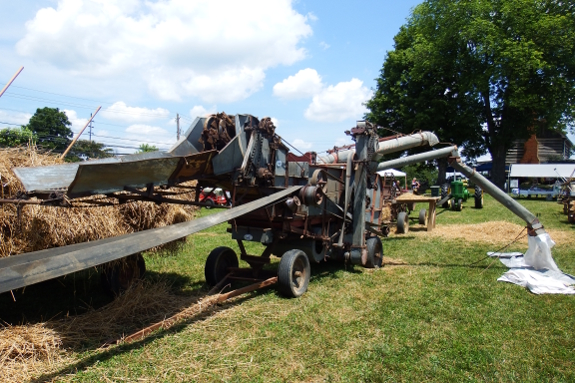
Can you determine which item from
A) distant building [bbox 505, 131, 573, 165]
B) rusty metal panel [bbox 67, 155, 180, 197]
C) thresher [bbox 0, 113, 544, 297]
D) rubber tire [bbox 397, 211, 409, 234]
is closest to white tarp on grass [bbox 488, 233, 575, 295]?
thresher [bbox 0, 113, 544, 297]

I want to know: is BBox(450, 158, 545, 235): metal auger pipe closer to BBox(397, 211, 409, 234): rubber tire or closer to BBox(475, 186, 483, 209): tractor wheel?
BBox(397, 211, 409, 234): rubber tire

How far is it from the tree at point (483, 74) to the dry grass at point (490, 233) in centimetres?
1676

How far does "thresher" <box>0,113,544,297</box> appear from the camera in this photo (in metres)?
4.18

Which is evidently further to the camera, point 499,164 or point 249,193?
point 499,164

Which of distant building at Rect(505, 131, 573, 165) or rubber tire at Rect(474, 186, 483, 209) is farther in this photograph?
distant building at Rect(505, 131, 573, 165)

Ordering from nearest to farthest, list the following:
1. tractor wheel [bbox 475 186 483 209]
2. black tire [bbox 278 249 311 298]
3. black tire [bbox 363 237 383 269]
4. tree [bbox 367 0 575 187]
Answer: black tire [bbox 278 249 311 298]
black tire [bbox 363 237 383 269]
tractor wheel [bbox 475 186 483 209]
tree [bbox 367 0 575 187]

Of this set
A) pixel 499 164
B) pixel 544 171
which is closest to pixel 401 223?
pixel 499 164

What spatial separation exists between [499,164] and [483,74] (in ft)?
23.0

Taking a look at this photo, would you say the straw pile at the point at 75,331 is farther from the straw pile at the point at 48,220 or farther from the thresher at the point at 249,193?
the thresher at the point at 249,193

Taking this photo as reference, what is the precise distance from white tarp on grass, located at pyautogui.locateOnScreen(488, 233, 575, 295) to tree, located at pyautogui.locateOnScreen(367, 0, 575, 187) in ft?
74.6

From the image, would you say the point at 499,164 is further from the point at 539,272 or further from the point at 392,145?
the point at 539,272

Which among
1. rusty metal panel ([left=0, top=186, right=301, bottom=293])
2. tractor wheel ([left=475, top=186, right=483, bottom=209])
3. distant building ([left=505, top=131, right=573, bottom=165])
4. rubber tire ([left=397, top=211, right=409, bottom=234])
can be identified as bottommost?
rubber tire ([left=397, top=211, right=409, bottom=234])

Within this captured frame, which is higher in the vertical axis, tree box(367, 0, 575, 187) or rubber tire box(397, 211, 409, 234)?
Result: tree box(367, 0, 575, 187)

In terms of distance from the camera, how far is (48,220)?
5461 millimetres
